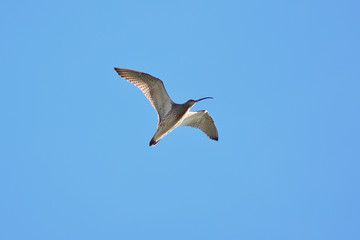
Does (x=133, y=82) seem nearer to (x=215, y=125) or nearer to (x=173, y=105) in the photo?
(x=173, y=105)

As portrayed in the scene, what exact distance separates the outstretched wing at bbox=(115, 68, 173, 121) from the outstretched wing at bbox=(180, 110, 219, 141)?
1.32 m

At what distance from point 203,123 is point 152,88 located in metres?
3.21

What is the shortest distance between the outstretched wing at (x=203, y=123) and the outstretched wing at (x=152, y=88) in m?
1.32

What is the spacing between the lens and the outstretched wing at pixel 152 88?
621 inches

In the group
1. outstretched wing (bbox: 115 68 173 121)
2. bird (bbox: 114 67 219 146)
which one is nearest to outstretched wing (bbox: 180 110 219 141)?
bird (bbox: 114 67 219 146)

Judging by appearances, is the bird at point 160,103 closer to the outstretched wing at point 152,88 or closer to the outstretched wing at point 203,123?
the outstretched wing at point 152,88

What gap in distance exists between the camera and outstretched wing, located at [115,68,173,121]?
51.7 ft

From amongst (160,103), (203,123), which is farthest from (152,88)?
(203,123)

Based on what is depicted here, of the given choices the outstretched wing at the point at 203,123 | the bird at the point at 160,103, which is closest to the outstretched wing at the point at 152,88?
the bird at the point at 160,103

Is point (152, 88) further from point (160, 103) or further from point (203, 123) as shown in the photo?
point (203, 123)

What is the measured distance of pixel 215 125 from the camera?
18656mm

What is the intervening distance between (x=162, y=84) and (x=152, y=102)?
0.81 metres

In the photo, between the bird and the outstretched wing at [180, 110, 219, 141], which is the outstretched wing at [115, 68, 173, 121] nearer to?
the bird

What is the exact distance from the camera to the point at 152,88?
16266mm
